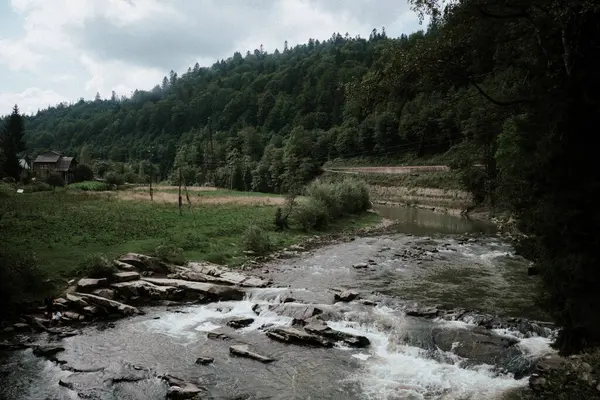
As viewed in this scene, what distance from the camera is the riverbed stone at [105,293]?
2358 centimetres

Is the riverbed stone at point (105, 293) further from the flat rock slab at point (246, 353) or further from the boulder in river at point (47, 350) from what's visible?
the flat rock slab at point (246, 353)

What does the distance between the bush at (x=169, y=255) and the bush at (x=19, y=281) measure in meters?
7.61

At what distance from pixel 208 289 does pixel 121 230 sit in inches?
645

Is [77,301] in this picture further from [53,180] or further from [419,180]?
[419,180]

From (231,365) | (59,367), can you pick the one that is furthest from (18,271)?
(231,365)

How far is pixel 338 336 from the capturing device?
63.6 ft

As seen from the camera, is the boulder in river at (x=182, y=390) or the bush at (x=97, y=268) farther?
the bush at (x=97, y=268)

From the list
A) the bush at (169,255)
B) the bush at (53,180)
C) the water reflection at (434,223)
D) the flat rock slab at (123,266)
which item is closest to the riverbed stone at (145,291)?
the flat rock slab at (123,266)

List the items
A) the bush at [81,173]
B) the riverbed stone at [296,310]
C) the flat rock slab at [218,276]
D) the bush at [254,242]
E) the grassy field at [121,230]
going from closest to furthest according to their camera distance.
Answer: the riverbed stone at [296,310]
the flat rock slab at [218,276]
the grassy field at [121,230]
the bush at [254,242]
the bush at [81,173]

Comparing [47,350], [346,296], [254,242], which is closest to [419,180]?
[254,242]

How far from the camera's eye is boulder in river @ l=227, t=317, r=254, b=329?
21.5m

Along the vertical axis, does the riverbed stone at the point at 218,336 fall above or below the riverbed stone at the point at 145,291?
below

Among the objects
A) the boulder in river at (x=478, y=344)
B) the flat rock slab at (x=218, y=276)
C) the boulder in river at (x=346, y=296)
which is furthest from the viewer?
the flat rock slab at (x=218, y=276)

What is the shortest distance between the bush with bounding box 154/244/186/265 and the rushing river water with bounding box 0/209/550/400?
6.70 metres
